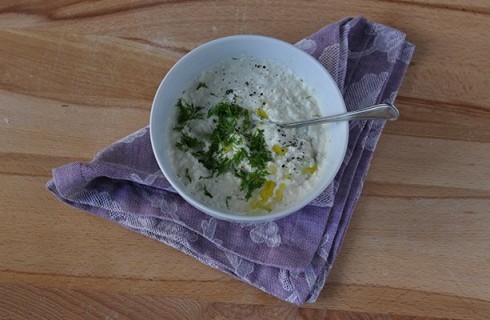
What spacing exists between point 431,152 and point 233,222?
0.41 meters

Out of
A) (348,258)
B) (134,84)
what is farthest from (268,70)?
(348,258)

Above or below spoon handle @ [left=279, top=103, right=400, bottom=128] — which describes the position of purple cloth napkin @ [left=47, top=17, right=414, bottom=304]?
below

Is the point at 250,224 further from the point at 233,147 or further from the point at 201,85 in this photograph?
the point at 201,85

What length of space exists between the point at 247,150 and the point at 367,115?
0.22 metres

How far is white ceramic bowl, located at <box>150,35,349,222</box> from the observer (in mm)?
1119

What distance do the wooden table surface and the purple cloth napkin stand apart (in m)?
0.03

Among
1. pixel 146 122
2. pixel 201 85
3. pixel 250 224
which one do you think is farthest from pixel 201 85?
pixel 250 224

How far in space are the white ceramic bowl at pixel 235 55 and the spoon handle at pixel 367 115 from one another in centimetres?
2

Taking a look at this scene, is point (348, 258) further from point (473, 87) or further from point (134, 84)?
point (134, 84)

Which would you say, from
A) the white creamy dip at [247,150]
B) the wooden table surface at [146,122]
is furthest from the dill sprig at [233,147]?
the wooden table surface at [146,122]

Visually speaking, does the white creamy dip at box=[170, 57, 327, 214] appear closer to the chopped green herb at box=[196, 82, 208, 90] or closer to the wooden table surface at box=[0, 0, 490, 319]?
the chopped green herb at box=[196, 82, 208, 90]

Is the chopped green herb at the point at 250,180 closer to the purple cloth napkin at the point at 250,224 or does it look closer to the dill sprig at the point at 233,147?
the dill sprig at the point at 233,147

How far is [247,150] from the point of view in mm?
1133

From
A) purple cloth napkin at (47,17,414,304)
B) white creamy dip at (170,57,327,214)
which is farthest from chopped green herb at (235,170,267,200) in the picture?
purple cloth napkin at (47,17,414,304)
